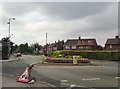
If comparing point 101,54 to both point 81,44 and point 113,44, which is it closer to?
point 113,44

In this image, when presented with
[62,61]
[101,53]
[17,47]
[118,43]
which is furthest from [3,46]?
[17,47]

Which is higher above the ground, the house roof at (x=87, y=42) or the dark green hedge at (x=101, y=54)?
the house roof at (x=87, y=42)

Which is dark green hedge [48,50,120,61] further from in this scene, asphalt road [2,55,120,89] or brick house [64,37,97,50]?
brick house [64,37,97,50]

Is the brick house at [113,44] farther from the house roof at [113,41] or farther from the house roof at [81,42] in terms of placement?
the house roof at [81,42]

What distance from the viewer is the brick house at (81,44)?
11412 cm

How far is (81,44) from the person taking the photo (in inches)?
4577

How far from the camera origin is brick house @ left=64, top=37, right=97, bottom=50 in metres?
114

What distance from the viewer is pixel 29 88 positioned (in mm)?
10281

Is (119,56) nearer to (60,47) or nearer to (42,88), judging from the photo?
(42,88)

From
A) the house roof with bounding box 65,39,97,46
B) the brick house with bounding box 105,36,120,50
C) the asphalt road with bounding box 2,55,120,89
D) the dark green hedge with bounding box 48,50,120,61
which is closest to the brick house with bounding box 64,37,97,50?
the house roof with bounding box 65,39,97,46

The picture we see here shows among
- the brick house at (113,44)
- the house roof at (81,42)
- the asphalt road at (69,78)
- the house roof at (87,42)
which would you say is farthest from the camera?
the house roof at (81,42)

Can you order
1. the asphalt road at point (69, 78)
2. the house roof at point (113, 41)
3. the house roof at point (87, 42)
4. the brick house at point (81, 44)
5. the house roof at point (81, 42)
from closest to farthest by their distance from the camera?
the asphalt road at point (69, 78)
the house roof at point (113, 41)
the brick house at point (81, 44)
the house roof at point (87, 42)
the house roof at point (81, 42)

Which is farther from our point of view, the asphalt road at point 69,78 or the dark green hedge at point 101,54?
the dark green hedge at point 101,54

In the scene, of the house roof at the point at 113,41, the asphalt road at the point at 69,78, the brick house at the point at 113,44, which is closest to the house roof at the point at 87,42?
the brick house at the point at 113,44
